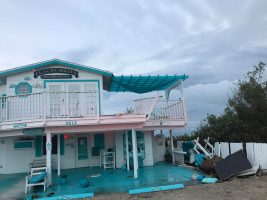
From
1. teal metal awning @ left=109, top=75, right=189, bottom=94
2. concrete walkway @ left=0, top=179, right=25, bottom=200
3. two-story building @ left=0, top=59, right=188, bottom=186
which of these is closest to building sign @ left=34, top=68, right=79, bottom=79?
two-story building @ left=0, top=59, right=188, bottom=186

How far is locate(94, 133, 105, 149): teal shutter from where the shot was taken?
15.4 metres

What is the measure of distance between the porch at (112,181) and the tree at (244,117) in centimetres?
522

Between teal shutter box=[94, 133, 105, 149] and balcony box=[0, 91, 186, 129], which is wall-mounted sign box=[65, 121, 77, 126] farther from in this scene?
teal shutter box=[94, 133, 105, 149]

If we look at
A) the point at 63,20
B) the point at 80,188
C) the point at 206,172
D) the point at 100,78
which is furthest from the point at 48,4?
the point at 206,172

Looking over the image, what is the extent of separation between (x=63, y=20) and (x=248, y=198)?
11.3 metres

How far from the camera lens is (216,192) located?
8523 millimetres

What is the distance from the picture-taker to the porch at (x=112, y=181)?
942 cm

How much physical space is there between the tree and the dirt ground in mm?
6743

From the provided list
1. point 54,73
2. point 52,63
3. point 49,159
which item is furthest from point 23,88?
point 49,159

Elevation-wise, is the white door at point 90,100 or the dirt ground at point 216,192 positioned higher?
the white door at point 90,100

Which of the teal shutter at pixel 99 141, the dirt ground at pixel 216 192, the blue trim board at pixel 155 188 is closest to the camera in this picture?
the dirt ground at pixel 216 192

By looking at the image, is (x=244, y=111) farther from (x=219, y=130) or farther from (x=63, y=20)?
(x=63, y=20)

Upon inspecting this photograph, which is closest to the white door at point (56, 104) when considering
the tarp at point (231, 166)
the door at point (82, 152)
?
the door at point (82, 152)

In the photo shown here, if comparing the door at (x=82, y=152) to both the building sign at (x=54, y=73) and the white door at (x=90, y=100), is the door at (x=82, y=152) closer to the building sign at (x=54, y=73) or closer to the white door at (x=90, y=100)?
the white door at (x=90, y=100)
